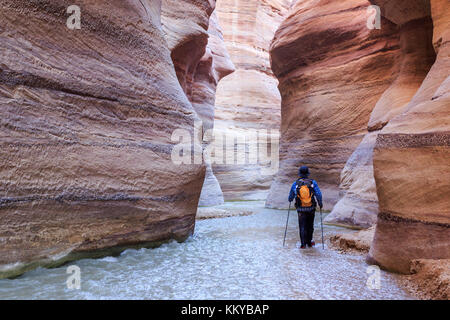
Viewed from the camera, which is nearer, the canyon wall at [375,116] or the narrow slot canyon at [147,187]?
the narrow slot canyon at [147,187]

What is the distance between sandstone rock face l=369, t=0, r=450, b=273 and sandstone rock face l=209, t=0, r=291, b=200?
14.5m

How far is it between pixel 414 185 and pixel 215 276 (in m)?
2.37

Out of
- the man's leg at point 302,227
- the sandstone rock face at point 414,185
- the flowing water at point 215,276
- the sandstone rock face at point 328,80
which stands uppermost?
the sandstone rock face at point 328,80

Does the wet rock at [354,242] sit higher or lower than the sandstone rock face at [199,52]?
lower

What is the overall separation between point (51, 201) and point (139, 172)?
123 centimetres

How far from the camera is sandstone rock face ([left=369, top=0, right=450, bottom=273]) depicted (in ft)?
11.3

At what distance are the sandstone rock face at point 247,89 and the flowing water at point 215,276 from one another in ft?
44.7

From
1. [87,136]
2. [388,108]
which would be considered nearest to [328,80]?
[388,108]

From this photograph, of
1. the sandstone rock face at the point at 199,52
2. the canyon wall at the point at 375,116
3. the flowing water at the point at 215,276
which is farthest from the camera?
the sandstone rock face at the point at 199,52

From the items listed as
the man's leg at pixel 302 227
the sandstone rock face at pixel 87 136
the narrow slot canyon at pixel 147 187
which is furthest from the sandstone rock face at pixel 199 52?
the man's leg at pixel 302 227

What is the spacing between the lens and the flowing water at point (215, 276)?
2.94m

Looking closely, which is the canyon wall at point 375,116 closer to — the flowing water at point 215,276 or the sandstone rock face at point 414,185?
the sandstone rock face at point 414,185

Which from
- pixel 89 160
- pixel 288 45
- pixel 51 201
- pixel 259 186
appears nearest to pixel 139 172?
pixel 89 160
